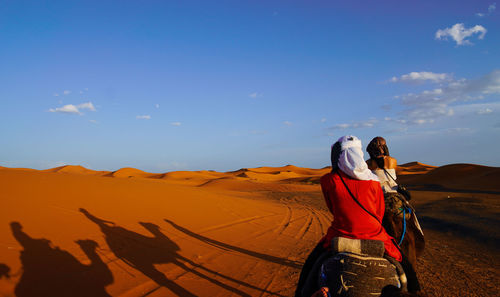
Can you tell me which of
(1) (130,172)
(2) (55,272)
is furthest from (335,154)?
(1) (130,172)

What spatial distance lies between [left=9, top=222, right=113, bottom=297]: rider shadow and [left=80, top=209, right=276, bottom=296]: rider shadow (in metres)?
0.68

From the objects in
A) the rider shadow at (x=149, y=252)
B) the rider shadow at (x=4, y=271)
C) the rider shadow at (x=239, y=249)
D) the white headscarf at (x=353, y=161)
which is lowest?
the rider shadow at (x=239, y=249)

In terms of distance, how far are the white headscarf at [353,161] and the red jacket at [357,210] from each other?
2.5 inches

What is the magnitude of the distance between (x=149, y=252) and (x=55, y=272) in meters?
2.17

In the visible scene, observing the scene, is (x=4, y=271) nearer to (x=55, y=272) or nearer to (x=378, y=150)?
(x=55, y=272)

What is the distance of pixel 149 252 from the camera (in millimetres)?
7332

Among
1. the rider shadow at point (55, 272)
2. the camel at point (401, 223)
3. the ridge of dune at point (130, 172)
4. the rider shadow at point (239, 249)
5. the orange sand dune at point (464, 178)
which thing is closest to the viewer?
the camel at point (401, 223)

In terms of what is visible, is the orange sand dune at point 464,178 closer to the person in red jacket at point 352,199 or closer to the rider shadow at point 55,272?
the person in red jacket at point 352,199

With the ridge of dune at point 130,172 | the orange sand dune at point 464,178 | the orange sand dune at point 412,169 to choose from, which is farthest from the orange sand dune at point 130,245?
the ridge of dune at point 130,172

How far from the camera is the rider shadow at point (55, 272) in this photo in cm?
490

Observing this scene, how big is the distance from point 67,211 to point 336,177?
928 centimetres

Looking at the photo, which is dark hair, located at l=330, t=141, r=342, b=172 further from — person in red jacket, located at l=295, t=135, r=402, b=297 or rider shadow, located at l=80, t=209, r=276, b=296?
rider shadow, located at l=80, t=209, r=276, b=296

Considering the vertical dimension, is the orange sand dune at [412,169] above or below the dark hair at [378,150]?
below

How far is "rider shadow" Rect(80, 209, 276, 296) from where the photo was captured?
565cm
